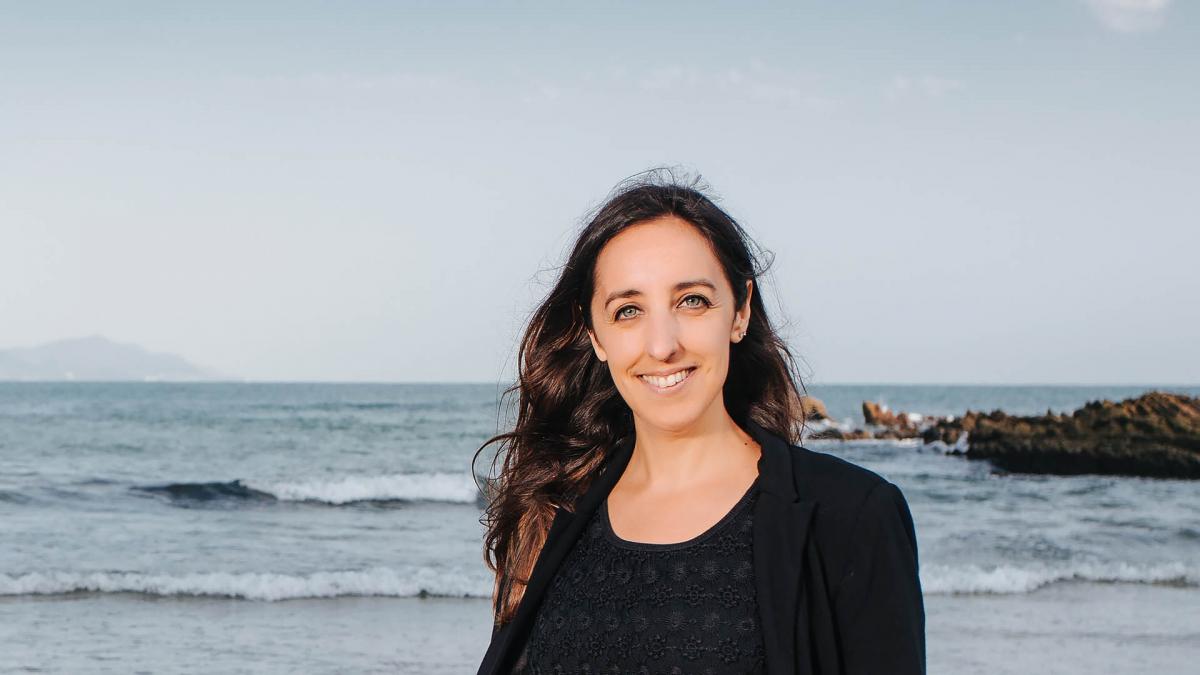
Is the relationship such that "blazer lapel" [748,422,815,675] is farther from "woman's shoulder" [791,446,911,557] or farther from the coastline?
the coastline

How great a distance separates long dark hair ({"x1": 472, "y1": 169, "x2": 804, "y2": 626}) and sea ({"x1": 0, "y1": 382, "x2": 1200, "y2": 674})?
2137mm

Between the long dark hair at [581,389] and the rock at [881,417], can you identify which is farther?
the rock at [881,417]

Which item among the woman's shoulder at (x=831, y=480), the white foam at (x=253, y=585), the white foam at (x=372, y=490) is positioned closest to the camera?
the woman's shoulder at (x=831, y=480)

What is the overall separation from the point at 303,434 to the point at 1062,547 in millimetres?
18301

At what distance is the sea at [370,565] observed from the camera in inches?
299

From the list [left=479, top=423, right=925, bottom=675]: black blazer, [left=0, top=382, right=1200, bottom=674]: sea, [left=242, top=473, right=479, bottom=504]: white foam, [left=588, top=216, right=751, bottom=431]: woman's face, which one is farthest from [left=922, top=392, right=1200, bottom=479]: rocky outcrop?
[left=479, top=423, right=925, bottom=675]: black blazer

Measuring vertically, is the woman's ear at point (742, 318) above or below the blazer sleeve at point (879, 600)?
above

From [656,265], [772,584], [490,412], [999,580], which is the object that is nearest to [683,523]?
[772,584]

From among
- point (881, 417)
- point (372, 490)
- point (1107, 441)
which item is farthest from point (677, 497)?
point (881, 417)

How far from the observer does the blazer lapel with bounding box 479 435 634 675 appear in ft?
8.64

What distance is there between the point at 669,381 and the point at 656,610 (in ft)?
1.55

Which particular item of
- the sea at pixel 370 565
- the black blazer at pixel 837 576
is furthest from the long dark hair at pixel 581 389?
the sea at pixel 370 565

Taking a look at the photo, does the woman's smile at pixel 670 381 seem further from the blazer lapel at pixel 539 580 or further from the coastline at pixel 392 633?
the coastline at pixel 392 633

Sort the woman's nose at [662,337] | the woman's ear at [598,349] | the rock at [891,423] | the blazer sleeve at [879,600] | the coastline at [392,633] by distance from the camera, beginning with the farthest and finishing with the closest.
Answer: the rock at [891,423] < the coastline at [392,633] < the woman's ear at [598,349] < the woman's nose at [662,337] < the blazer sleeve at [879,600]
